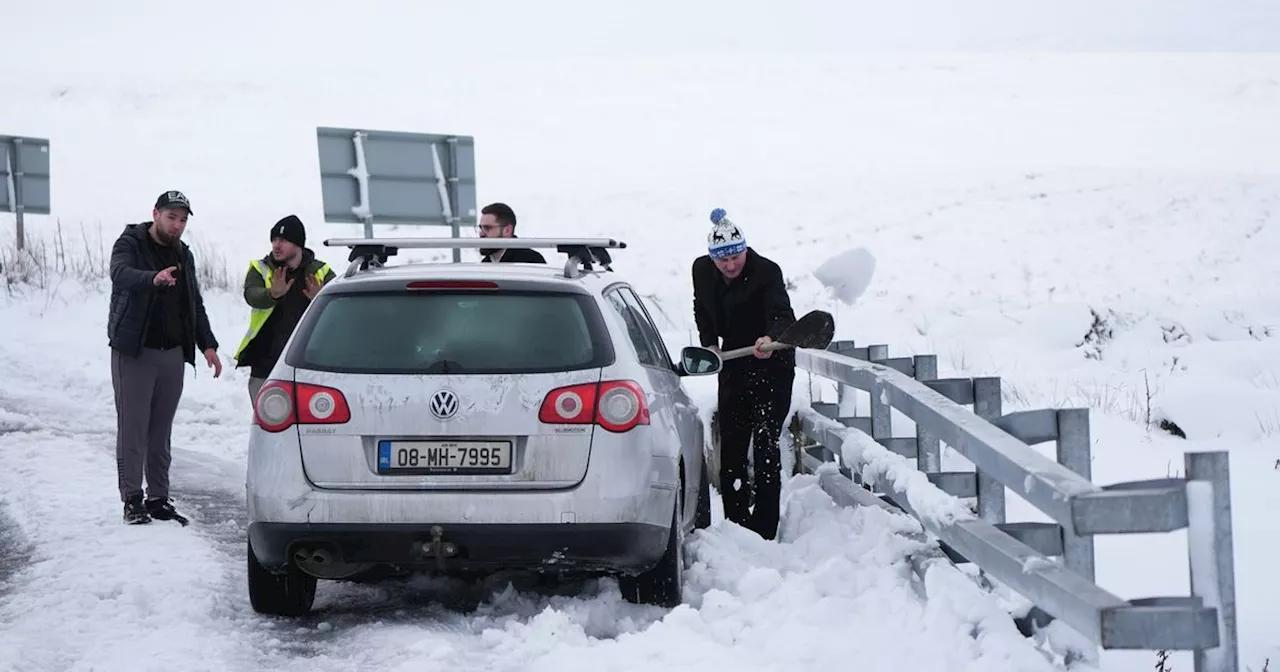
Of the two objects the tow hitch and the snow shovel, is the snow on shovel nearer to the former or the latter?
the snow shovel

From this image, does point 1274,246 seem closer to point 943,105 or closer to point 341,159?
point 341,159

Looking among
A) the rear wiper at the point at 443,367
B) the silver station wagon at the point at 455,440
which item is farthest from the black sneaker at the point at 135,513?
→ the rear wiper at the point at 443,367

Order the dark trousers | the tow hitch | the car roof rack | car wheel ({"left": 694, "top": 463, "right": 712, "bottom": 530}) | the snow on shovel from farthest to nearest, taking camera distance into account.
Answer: the snow on shovel < the dark trousers < car wheel ({"left": 694, "top": 463, "right": 712, "bottom": 530}) < the car roof rack < the tow hitch

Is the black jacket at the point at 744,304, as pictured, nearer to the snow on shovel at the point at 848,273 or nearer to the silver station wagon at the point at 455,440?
the snow on shovel at the point at 848,273

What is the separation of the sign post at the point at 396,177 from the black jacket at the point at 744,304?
8.13 m

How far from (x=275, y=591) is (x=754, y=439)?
9.98 ft

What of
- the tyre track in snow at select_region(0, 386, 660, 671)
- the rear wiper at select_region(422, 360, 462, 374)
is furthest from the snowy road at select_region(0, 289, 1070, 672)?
the rear wiper at select_region(422, 360, 462, 374)

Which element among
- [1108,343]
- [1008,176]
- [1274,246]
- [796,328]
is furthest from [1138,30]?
[796,328]

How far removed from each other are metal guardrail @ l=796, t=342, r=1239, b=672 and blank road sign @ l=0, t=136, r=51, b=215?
2308 centimetres

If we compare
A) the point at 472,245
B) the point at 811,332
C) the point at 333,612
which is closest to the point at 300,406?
the point at 333,612

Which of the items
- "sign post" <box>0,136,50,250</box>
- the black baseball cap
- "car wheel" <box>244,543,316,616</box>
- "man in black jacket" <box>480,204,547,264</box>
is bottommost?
"car wheel" <box>244,543,316,616</box>

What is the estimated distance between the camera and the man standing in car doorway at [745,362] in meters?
8.45

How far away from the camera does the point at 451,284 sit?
620cm

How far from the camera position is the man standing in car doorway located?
8453 millimetres
